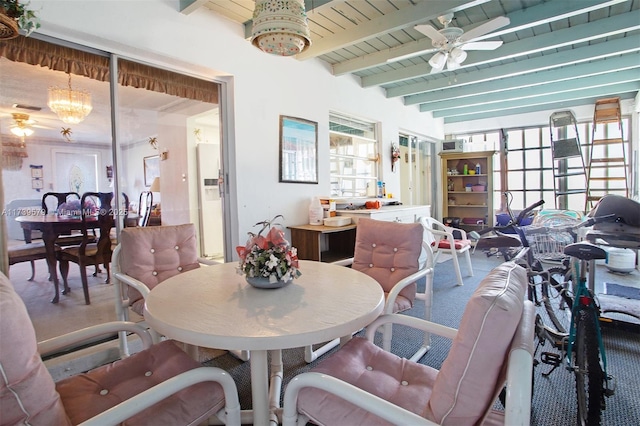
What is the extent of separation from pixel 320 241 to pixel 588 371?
243 centimetres

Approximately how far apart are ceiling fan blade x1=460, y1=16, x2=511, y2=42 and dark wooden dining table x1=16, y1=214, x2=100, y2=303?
3422mm

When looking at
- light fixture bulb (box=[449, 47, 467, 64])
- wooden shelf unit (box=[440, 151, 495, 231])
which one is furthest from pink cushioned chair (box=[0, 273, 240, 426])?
wooden shelf unit (box=[440, 151, 495, 231])

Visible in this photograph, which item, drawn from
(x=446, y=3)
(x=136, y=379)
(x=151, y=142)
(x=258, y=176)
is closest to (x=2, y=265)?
(x=151, y=142)

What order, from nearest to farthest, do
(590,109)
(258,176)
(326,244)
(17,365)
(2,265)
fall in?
(17,365)
(2,265)
(258,176)
(326,244)
(590,109)

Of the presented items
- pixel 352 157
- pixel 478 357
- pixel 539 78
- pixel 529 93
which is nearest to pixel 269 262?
pixel 478 357

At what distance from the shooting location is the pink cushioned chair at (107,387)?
2.59 feet

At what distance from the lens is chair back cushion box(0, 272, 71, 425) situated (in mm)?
767

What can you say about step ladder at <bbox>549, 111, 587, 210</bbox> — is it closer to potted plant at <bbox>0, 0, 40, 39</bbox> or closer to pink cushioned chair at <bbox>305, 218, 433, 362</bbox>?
pink cushioned chair at <bbox>305, 218, 433, 362</bbox>

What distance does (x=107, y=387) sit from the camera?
3.89 feet

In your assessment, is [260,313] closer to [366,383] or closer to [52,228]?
[366,383]

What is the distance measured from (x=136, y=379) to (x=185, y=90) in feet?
8.12

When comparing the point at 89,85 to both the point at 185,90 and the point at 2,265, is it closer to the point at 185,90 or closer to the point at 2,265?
the point at 185,90

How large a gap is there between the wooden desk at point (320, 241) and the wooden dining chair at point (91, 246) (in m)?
1.69

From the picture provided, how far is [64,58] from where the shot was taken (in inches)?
87.1
